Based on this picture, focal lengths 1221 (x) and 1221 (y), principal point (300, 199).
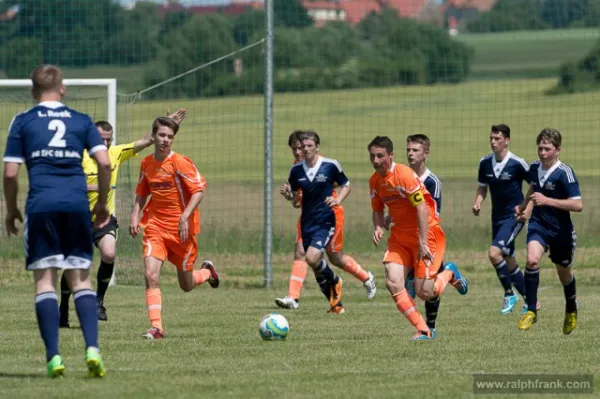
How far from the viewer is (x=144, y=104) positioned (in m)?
23.3

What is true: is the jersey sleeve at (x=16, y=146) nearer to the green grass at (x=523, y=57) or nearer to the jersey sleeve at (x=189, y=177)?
the jersey sleeve at (x=189, y=177)

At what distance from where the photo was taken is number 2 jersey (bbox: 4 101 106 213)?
8016 mm

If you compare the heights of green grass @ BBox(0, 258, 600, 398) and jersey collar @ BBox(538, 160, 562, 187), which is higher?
jersey collar @ BBox(538, 160, 562, 187)

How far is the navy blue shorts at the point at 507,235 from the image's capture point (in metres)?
14.2

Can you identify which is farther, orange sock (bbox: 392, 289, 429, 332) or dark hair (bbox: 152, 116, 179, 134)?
dark hair (bbox: 152, 116, 179, 134)

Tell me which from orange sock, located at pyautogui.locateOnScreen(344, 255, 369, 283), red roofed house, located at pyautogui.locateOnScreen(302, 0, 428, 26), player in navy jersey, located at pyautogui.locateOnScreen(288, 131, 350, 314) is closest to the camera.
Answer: player in navy jersey, located at pyautogui.locateOnScreen(288, 131, 350, 314)

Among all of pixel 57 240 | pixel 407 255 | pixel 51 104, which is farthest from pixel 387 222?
pixel 51 104

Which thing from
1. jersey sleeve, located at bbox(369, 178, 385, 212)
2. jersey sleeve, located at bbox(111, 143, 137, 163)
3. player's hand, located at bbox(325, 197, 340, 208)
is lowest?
player's hand, located at bbox(325, 197, 340, 208)

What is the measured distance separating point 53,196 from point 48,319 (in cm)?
82

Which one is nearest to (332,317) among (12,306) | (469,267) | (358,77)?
(12,306)

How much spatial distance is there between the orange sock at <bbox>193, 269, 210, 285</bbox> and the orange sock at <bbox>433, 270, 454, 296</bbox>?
2.65 metres

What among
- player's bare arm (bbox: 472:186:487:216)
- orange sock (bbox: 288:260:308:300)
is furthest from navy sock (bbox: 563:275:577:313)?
orange sock (bbox: 288:260:308:300)

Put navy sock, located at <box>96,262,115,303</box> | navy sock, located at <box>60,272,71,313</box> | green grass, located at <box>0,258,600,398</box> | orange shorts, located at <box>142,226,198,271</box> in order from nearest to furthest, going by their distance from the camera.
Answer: green grass, located at <box>0,258,600,398</box> → orange shorts, located at <box>142,226,198,271</box> → navy sock, located at <box>60,272,71,313</box> → navy sock, located at <box>96,262,115,303</box>

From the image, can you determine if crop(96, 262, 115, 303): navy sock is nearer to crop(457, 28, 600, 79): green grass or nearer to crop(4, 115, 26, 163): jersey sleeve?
crop(4, 115, 26, 163): jersey sleeve
